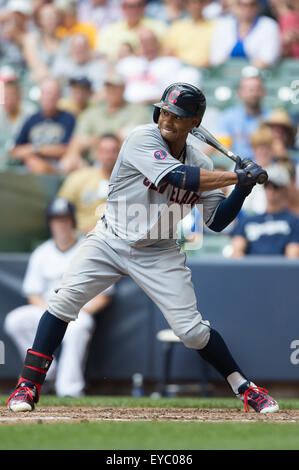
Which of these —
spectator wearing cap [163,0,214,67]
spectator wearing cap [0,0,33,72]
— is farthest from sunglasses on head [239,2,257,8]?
spectator wearing cap [0,0,33,72]

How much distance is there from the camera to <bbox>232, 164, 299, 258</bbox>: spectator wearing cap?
6.75m

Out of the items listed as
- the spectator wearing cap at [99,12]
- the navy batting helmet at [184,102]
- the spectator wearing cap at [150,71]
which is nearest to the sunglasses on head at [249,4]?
the spectator wearing cap at [150,71]

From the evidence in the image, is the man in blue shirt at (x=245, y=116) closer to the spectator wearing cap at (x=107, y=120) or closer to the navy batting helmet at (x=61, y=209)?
the spectator wearing cap at (x=107, y=120)

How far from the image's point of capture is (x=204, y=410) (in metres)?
4.66

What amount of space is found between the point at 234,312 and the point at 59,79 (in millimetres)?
4445

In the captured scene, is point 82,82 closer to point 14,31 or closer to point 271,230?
point 14,31

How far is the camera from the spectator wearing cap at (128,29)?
9828 millimetres

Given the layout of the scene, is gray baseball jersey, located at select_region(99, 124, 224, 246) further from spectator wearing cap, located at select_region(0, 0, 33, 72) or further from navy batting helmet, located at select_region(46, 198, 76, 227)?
spectator wearing cap, located at select_region(0, 0, 33, 72)

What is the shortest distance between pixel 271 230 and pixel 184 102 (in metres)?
2.92

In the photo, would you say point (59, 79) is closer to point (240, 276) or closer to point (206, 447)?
point (240, 276)

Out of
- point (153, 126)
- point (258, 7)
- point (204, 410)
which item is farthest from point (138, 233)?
point (258, 7)

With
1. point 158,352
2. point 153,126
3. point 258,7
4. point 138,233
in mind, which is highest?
point 258,7

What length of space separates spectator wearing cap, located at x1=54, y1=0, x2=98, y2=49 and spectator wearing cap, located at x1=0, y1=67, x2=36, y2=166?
4.13 ft

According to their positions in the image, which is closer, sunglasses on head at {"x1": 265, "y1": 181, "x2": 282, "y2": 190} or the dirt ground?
the dirt ground
